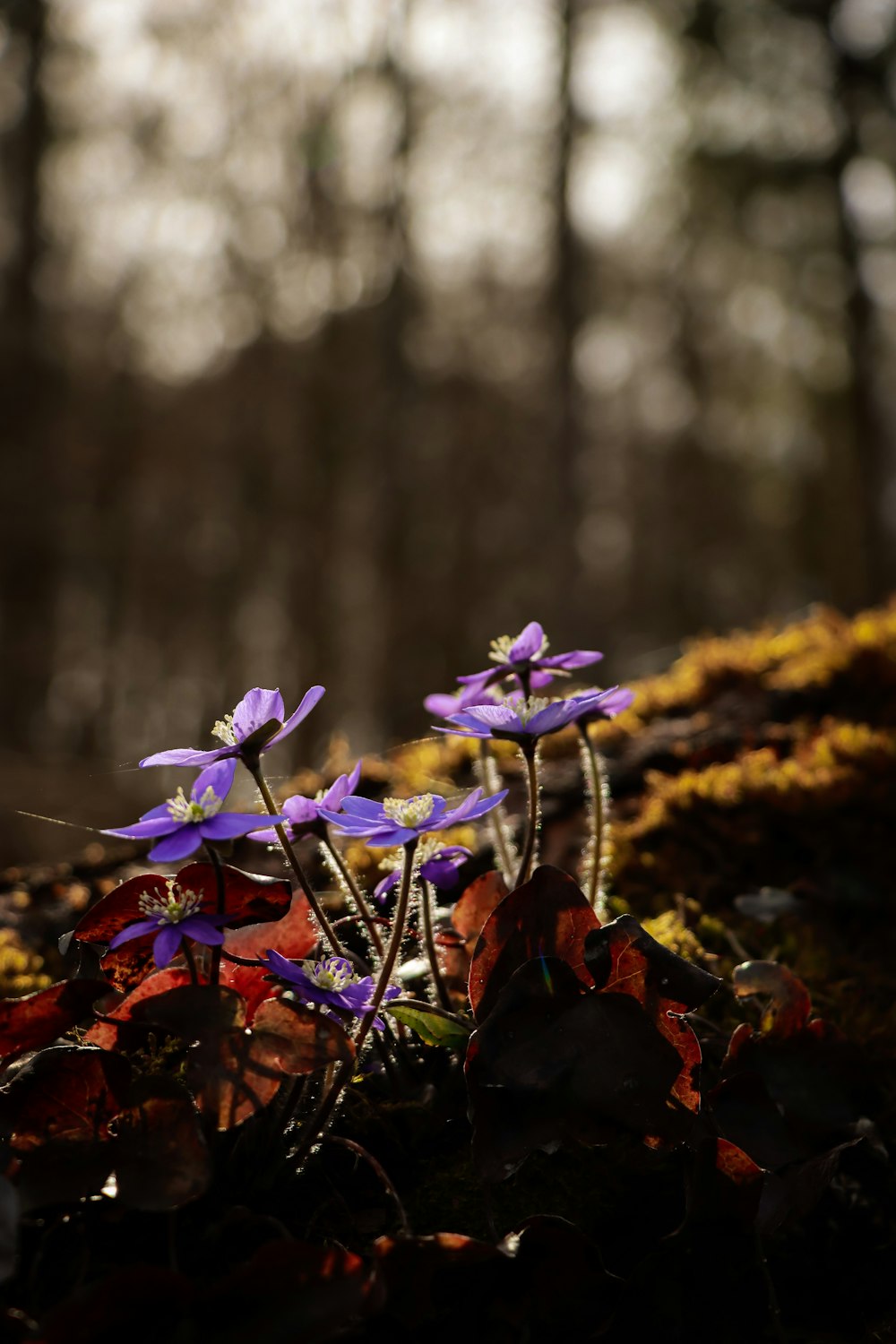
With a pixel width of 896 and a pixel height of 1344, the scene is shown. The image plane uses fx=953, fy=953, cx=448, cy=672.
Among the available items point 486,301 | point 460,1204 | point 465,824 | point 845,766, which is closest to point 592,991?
point 460,1204

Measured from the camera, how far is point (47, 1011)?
118 cm

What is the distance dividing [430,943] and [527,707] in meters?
0.37

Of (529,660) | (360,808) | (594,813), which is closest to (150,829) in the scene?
(360,808)

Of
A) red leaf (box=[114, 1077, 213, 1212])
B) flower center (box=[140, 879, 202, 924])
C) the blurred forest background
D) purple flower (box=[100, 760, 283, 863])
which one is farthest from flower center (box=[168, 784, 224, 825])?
the blurred forest background

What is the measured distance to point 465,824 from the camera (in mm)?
2535

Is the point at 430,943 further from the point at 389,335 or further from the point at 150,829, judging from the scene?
the point at 389,335

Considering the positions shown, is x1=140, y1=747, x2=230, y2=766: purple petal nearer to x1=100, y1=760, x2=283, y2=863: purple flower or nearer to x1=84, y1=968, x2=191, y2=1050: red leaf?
x1=100, y1=760, x2=283, y2=863: purple flower

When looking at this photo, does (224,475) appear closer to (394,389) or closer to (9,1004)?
(394,389)

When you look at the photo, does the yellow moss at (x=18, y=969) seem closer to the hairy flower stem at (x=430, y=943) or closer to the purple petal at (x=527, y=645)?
the hairy flower stem at (x=430, y=943)

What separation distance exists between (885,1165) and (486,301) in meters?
17.0

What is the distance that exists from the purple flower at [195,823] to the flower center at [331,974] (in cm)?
23

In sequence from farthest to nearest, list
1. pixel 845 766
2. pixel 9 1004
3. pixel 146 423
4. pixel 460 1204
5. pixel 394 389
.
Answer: pixel 146 423 → pixel 394 389 → pixel 845 766 → pixel 460 1204 → pixel 9 1004

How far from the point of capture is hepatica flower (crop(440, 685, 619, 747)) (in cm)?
131

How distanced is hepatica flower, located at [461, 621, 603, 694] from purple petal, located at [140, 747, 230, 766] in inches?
15.7
